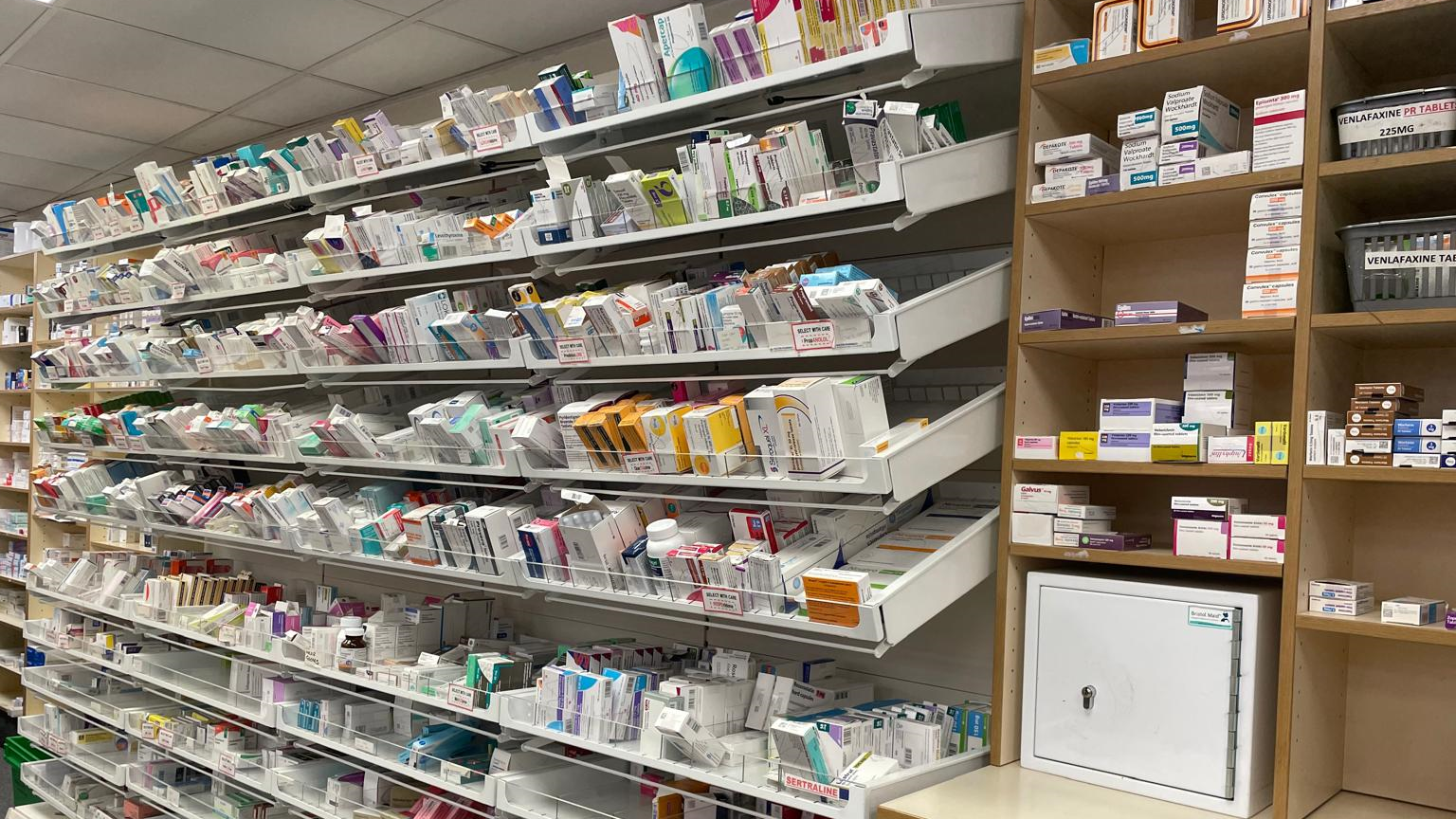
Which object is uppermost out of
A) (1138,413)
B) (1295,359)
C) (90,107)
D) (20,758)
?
(90,107)

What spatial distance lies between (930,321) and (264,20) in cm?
282

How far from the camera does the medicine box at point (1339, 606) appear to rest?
2.25 metres

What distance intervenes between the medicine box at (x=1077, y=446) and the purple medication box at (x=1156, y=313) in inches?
10.5

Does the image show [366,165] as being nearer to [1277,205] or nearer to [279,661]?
[279,661]

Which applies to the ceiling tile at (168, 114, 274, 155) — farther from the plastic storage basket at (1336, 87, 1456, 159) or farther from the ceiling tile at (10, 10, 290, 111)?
the plastic storage basket at (1336, 87, 1456, 159)

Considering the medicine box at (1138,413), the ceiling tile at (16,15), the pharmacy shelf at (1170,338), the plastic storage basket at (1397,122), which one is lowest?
the medicine box at (1138,413)

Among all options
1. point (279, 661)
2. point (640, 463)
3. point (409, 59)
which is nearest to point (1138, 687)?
point (640, 463)

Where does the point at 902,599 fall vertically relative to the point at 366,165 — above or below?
below

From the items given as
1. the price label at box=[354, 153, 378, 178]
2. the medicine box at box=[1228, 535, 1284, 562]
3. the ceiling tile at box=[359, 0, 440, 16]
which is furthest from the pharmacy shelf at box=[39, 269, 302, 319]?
the medicine box at box=[1228, 535, 1284, 562]

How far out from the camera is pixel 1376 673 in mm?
2500

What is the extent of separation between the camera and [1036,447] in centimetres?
268

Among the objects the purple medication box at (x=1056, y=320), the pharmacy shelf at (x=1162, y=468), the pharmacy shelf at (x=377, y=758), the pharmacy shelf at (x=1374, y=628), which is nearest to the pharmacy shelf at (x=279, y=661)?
the pharmacy shelf at (x=377, y=758)

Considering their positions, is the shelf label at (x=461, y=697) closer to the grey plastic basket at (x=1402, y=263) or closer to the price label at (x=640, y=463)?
the price label at (x=640, y=463)

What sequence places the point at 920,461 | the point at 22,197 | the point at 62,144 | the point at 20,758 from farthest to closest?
the point at 22,197, the point at 20,758, the point at 62,144, the point at 920,461
